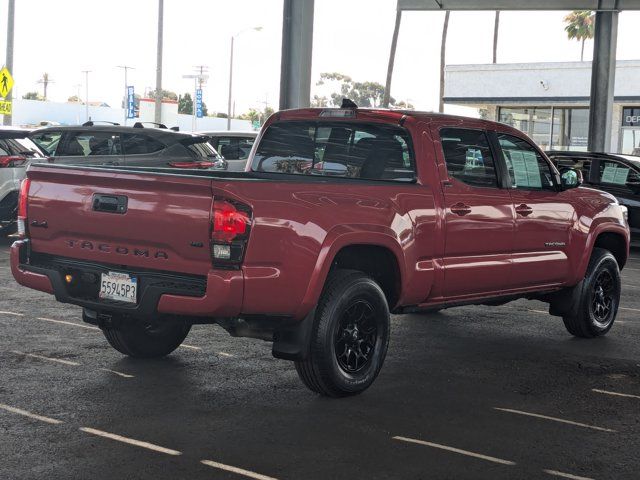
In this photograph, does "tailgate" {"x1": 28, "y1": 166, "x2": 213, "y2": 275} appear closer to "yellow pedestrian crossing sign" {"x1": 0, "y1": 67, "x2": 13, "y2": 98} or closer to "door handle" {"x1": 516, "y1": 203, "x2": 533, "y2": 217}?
"door handle" {"x1": 516, "y1": 203, "x2": 533, "y2": 217}

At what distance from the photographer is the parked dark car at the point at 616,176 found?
17859 mm

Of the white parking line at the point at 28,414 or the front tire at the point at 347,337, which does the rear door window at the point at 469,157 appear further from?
the white parking line at the point at 28,414

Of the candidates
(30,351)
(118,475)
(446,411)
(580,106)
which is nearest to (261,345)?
(30,351)

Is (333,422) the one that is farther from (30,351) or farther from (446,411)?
(30,351)

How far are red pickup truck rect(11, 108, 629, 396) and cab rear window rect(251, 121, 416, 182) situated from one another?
1 centimetres

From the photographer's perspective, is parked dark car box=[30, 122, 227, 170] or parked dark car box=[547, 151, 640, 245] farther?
parked dark car box=[547, 151, 640, 245]

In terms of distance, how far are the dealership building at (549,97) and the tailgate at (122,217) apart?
3237 cm

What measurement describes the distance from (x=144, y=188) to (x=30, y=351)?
236 cm

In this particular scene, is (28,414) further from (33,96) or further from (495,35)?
(33,96)

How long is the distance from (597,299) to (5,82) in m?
21.1

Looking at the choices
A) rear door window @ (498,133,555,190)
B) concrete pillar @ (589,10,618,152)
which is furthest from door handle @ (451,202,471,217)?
concrete pillar @ (589,10,618,152)

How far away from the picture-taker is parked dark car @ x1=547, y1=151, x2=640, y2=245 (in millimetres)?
17859

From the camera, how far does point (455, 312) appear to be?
1108 centimetres

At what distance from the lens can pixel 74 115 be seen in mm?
105312
